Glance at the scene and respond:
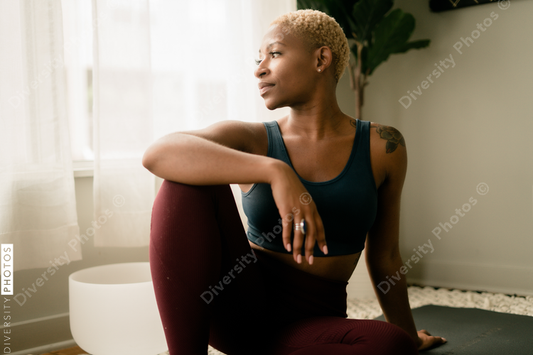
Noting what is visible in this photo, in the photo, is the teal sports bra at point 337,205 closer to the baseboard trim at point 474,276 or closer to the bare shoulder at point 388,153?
the bare shoulder at point 388,153

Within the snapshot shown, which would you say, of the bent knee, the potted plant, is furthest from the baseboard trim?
the bent knee

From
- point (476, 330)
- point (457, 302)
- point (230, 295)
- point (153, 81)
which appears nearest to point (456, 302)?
point (457, 302)

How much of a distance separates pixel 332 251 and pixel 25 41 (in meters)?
1.09

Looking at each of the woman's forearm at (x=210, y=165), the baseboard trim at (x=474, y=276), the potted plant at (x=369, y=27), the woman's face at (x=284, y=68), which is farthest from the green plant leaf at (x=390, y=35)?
the woman's forearm at (x=210, y=165)

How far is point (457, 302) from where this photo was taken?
2059 mm

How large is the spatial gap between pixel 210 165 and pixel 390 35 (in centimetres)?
166

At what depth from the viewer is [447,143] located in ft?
7.81

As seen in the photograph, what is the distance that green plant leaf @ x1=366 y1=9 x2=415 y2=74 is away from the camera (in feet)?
6.97

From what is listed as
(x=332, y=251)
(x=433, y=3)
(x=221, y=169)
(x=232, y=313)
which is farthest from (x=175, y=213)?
(x=433, y=3)

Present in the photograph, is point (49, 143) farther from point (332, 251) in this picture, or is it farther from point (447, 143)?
point (447, 143)

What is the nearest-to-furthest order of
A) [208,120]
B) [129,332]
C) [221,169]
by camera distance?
1. [221,169]
2. [129,332]
3. [208,120]

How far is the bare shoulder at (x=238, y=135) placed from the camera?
0.94 m

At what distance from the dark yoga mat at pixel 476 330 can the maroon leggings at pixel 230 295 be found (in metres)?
0.62

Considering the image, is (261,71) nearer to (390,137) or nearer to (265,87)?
(265,87)
